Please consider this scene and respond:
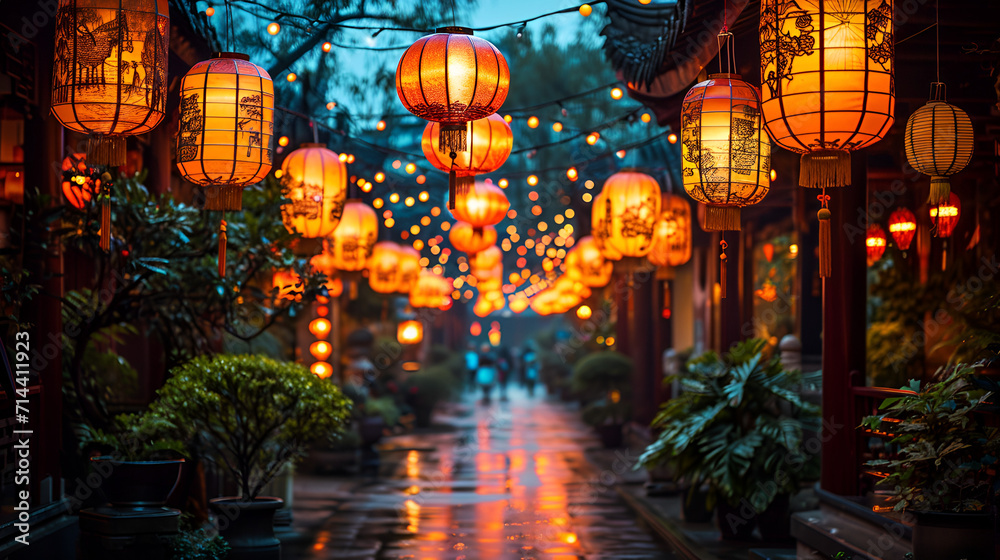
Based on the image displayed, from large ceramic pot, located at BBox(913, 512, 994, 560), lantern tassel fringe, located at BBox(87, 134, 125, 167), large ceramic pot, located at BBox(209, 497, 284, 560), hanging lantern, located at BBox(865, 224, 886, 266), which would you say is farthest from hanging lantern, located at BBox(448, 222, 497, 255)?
large ceramic pot, located at BBox(913, 512, 994, 560)

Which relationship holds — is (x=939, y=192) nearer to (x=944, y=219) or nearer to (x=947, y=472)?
(x=944, y=219)

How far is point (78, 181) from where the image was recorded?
7.22 metres

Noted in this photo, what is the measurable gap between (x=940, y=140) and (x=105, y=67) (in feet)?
17.2

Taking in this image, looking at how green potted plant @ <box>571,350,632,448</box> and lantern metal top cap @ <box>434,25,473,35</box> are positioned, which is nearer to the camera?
lantern metal top cap @ <box>434,25,473,35</box>

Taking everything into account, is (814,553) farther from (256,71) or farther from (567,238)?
(567,238)

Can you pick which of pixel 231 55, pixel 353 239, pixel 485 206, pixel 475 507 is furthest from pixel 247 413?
pixel 475 507

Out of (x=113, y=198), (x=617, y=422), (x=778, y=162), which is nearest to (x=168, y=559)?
(x=113, y=198)

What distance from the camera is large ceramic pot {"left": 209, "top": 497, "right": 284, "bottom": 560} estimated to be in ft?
28.0

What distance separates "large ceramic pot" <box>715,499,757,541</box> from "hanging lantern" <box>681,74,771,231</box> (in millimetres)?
4516

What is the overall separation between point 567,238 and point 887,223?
15.7 meters

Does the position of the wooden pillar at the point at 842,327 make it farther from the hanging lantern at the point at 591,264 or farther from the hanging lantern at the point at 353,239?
the hanging lantern at the point at 591,264

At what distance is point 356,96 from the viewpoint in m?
16.1

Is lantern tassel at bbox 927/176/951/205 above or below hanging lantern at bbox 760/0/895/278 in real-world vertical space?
below

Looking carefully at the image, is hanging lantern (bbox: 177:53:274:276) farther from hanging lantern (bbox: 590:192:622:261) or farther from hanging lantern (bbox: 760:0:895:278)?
hanging lantern (bbox: 590:192:622:261)
